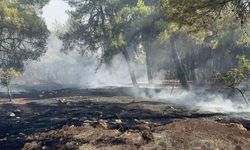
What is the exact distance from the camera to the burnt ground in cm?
1079

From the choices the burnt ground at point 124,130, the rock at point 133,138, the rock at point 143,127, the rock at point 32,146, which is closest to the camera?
the burnt ground at point 124,130

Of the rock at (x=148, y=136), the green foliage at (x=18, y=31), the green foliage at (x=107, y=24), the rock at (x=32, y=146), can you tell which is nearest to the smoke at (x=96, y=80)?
the green foliage at (x=107, y=24)

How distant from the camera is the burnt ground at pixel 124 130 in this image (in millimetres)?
10789

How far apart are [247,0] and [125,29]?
59.7 ft

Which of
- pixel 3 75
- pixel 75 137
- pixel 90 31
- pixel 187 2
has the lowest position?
pixel 75 137

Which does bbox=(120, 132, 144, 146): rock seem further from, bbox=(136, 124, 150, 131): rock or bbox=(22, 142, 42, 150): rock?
bbox=(22, 142, 42, 150): rock

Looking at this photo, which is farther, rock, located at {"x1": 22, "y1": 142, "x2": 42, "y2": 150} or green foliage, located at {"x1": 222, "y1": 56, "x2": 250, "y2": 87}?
green foliage, located at {"x1": 222, "y1": 56, "x2": 250, "y2": 87}

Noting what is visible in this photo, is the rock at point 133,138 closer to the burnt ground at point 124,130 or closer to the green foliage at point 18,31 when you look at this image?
the burnt ground at point 124,130

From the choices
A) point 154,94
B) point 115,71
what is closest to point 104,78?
point 115,71

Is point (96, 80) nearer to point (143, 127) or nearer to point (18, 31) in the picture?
point (18, 31)

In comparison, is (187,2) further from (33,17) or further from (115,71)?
(115,71)

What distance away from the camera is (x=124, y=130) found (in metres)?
13.3

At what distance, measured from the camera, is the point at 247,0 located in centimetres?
1580

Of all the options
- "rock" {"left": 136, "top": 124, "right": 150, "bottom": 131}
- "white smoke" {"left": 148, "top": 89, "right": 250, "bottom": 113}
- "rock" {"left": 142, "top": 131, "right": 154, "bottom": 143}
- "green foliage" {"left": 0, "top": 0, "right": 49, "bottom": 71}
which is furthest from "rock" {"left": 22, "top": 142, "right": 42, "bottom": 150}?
"green foliage" {"left": 0, "top": 0, "right": 49, "bottom": 71}
